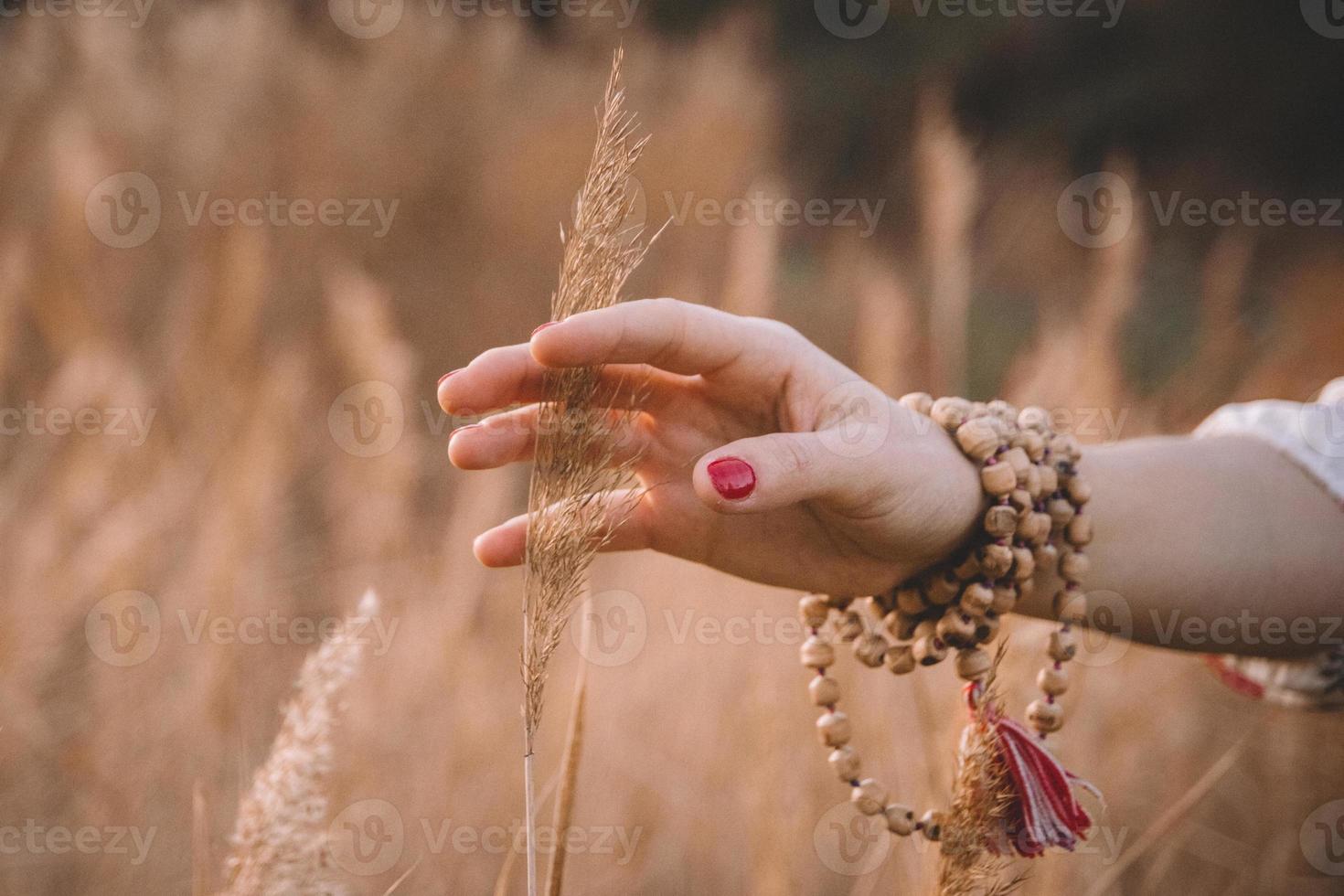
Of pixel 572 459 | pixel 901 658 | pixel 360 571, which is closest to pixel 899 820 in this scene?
pixel 901 658

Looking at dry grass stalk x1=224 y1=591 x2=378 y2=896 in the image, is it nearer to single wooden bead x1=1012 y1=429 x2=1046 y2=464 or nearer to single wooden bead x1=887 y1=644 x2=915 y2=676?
single wooden bead x1=887 y1=644 x2=915 y2=676

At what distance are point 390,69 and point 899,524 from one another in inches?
107

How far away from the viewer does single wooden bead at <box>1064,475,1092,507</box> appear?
2.97 feet

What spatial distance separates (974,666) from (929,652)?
0.20ft

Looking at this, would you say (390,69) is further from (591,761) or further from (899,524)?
(899,524)

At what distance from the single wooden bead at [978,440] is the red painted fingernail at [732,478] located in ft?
0.99

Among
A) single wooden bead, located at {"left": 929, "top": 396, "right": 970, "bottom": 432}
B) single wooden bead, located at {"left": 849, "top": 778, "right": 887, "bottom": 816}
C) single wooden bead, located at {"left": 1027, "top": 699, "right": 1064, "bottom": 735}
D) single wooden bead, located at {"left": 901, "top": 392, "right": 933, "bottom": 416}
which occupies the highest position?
single wooden bead, located at {"left": 901, "top": 392, "right": 933, "bottom": 416}

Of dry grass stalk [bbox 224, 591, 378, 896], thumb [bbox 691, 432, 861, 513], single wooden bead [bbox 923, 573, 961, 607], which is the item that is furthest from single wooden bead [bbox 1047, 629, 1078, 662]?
dry grass stalk [bbox 224, 591, 378, 896]

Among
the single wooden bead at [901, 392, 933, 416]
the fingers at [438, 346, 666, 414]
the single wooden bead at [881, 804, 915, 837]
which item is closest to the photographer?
the fingers at [438, 346, 666, 414]

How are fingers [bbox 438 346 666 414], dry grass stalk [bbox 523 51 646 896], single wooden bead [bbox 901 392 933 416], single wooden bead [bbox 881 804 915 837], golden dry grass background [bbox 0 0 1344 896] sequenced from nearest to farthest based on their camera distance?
1. dry grass stalk [bbox 523 51 646 896]
2. fingers [bbox 438 346 666 414]
3. single wooden bead [bbox 881 804 915 837]
4. single wooden bead [bbox 901 392 933 416]
5. golden dry grass background [bbox 0 0 1344 896]

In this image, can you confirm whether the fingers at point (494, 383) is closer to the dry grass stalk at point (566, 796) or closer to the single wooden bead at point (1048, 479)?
the dry grass stalk at point (566, 796)

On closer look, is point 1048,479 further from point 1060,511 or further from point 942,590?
point 942,590

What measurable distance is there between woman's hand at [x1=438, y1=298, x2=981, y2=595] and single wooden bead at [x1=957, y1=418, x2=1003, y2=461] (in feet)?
0.04

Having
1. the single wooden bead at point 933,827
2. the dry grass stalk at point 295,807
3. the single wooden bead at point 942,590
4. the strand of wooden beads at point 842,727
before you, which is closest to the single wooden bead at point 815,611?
the strand of wooden beads at point 842,727
